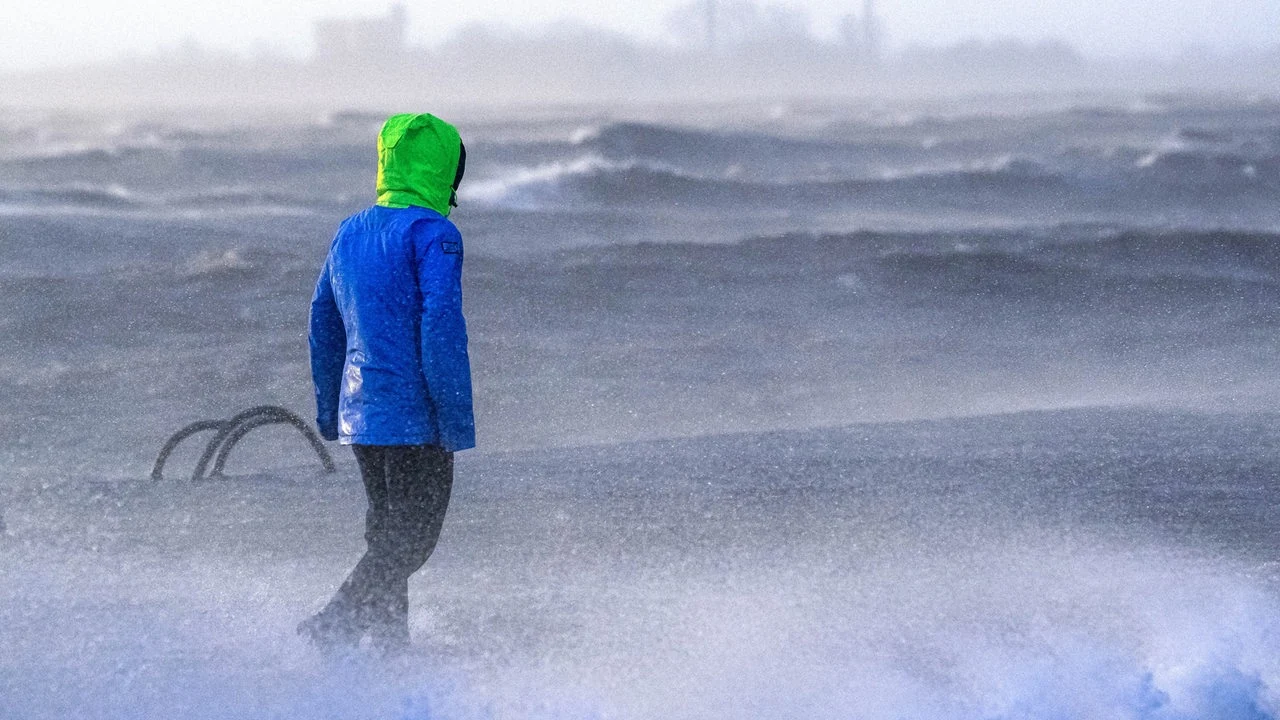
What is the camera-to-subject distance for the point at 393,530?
4270 mm

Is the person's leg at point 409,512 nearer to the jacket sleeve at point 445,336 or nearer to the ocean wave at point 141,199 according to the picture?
the jacket sleeve at point 445,336

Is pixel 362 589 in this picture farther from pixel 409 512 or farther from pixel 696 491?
pixel 696 491

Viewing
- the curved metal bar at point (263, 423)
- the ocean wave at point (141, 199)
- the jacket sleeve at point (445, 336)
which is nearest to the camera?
the jacket sleeve at point (445, 336)

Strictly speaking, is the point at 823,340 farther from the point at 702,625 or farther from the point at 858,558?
the point at 702,625

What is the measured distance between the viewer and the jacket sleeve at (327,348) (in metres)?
4.34

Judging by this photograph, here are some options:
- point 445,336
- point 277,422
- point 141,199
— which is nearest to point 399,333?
point 445,336

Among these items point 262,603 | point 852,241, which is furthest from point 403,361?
point 852,241

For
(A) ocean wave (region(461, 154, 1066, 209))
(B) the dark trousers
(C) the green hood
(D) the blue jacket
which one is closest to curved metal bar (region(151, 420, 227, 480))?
(B) the dark trousers

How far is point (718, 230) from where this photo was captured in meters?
25.1

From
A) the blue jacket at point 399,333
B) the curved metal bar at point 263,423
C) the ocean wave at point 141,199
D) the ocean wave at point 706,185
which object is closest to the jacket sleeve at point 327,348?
the blue jacket at point 399,333

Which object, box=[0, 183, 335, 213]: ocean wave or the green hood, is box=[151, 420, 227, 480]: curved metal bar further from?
box=[0, 183, 335, 213]: ocean wave

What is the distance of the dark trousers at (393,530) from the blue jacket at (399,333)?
8cm

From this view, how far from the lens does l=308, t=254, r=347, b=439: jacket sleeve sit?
434 cm

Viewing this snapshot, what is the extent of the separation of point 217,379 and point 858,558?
6.58 meters
